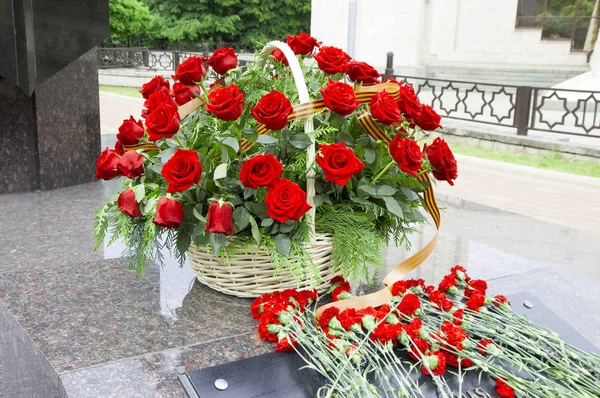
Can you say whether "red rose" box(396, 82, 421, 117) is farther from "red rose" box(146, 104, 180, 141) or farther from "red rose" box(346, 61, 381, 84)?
"red rose" box(146, 104, 180, 141)

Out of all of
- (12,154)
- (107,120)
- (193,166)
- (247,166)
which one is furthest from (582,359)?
(107,120)

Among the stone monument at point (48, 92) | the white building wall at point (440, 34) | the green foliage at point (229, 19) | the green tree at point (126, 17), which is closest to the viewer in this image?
the stone monument at point (48, 92)

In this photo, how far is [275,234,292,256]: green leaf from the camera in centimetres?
157

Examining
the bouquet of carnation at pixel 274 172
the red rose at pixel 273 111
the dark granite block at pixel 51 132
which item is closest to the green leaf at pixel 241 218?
the bouquet of carnation at pixel 274 172

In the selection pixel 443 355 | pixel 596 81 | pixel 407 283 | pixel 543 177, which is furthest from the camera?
pixel 596 81

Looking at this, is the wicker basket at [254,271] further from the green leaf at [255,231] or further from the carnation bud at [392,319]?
the carnation bud at [392,319]

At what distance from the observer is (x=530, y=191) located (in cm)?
638

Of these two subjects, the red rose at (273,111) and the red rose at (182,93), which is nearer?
the red rose at (273,111)

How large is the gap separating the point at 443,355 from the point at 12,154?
294 centimetres

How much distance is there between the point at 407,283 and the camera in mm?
1729

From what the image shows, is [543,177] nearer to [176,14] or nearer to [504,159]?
[504,159]

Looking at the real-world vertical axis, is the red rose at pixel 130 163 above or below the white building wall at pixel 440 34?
below

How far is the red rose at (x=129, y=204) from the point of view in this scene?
1634mm

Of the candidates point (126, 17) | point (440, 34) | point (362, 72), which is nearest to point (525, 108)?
point (362, 72)
